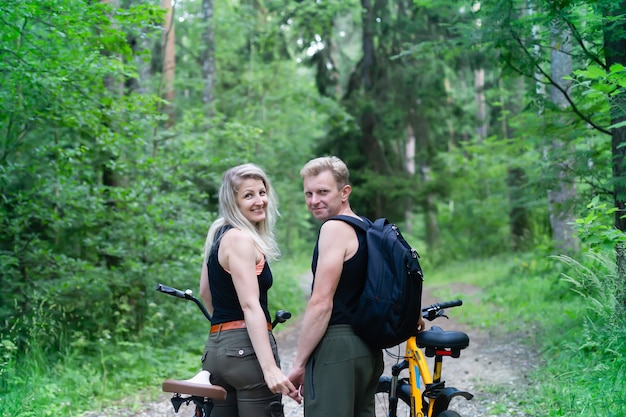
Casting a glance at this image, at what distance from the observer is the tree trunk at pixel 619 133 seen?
5.82 m

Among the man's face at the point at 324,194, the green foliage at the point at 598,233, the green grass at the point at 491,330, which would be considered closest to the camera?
the man's face at the point at 324,194

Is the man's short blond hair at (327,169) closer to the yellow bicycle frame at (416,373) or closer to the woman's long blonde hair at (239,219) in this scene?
the woman's long blonde hair at (239,219)

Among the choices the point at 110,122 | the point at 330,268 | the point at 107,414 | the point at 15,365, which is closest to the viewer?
the point at 330,268

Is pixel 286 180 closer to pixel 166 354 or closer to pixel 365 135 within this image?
pixel 365 135

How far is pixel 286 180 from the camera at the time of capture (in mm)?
22766

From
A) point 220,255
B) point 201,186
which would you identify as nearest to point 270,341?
point 220,255

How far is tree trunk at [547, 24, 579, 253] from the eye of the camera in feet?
24.0

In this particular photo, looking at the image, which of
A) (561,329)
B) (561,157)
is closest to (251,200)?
(561,329)

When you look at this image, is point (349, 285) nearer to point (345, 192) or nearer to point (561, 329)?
point (345, 192)

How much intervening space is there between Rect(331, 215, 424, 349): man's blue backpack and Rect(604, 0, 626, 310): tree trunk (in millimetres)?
3394

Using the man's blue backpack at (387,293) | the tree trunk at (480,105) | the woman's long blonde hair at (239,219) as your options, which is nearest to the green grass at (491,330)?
the man's blue backpack at (387,293)

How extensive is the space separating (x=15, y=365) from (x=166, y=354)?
2.20 meters

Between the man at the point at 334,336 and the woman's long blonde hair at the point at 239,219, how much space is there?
1.02ft

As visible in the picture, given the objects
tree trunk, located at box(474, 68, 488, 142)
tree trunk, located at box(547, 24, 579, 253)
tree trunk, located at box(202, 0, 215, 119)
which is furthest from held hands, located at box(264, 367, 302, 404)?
tree trunk, located at box(474, 68, 488, 142)
